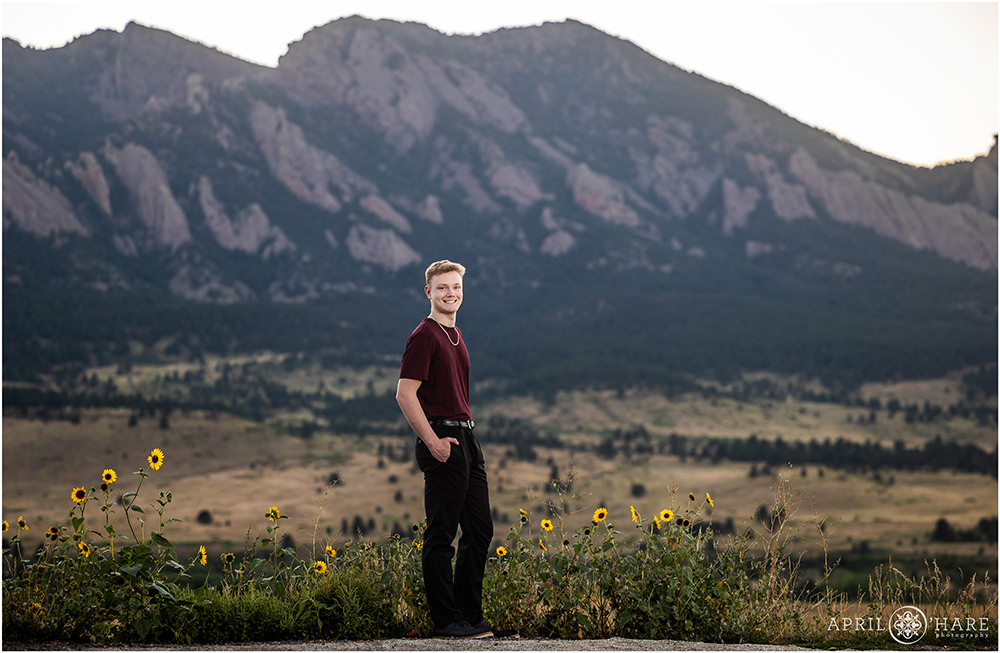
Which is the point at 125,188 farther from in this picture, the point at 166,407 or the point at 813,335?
the point at 813,335

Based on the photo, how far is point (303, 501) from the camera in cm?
6381

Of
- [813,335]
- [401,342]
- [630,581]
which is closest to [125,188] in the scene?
[401,342]

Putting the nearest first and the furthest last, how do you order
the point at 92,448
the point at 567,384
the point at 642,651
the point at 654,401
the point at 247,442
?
the point at 642,651, the point at 92,448, the point at 247,442, the point at 654,401, the point at 567,384

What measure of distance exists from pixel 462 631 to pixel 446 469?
1.16m

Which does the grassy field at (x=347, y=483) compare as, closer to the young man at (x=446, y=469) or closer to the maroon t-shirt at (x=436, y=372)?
the young man at (x=446, y=469)

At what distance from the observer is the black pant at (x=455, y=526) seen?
246 inches

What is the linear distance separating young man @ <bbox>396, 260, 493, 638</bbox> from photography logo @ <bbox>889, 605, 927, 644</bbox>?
10.9 ft

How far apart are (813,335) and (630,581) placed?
15290 centimetres

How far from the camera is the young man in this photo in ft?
20.4

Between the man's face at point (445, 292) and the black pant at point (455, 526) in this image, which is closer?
the black pant at point (455, 526)

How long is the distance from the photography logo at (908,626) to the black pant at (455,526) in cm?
337

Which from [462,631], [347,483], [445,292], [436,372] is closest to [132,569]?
[462,631]

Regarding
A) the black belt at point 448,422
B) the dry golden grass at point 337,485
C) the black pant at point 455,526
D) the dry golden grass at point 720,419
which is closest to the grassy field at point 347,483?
the dry golden grass at point 337,485

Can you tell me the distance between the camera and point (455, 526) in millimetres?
6387
